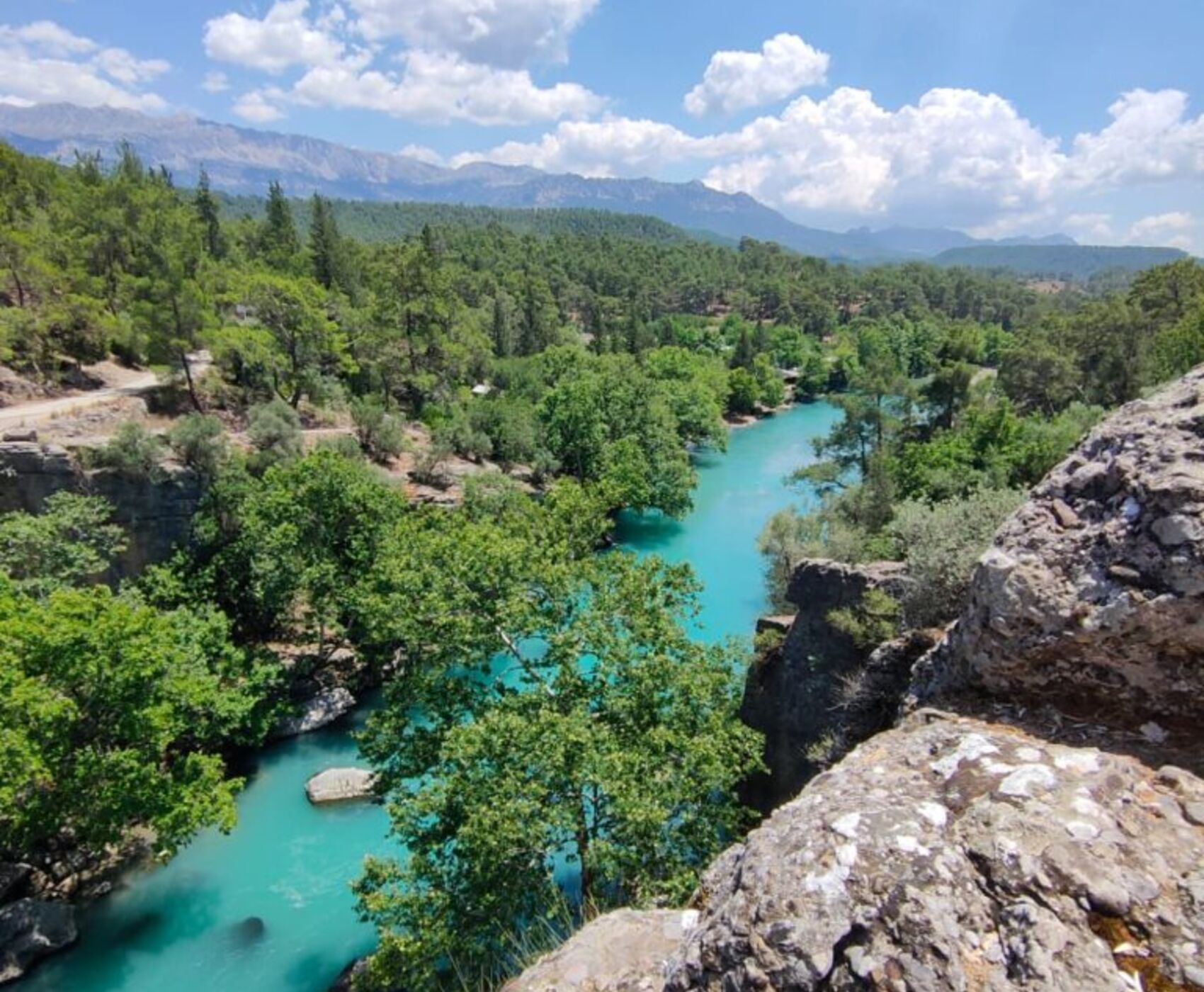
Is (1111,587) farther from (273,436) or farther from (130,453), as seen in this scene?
(273,436)

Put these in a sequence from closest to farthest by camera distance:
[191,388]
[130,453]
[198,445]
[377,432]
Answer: [130,453]
[198,445]
[191,388]
[377,432]

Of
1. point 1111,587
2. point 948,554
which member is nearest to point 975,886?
point 1111,587

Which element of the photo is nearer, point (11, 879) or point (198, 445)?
point (11, 879)

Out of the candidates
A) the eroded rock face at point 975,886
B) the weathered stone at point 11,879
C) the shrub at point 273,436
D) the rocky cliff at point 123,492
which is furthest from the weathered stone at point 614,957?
the shrub at point 273,436

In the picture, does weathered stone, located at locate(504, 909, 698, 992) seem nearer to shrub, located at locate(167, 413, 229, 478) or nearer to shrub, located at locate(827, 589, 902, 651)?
shrub, located at locate(827, 589, 902, 651)

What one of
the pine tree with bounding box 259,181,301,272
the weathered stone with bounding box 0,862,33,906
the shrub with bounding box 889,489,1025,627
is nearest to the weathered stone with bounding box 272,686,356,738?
the weathered stone with bounding box 0,862,33,906

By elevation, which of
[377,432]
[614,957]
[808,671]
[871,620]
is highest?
[614,957]
